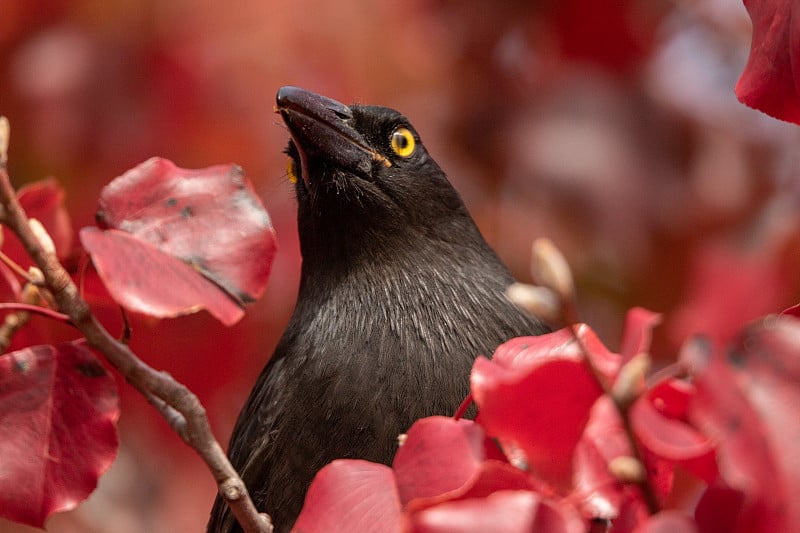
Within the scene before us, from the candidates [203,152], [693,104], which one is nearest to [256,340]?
[203,152]

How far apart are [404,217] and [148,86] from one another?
148 cm

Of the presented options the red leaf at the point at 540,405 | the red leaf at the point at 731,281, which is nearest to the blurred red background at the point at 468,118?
the red leaf at the point at 731,281

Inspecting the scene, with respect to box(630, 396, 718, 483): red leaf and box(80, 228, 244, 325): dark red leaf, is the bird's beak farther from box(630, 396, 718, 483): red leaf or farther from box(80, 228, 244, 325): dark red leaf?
box(630, 396, 718, 483): red leaf

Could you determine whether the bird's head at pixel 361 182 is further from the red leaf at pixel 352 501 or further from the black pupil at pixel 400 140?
the red leaf at pixel 352 501

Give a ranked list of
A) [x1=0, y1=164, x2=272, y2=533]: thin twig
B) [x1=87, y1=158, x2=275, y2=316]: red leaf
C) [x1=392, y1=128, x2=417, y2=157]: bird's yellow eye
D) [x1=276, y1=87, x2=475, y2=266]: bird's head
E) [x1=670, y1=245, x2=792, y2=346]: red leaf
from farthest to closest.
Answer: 1. [x1=392, y1=128, x2=417, y2=157]: bird's yellow eye
2. [x1=276, y1=87, x2=475, y2=266]: bird's head
3. [x1=670, y1=245, x2=792, y2=346]: red leaf
4. [x1=87, y1=158, x2=275, y2=316]: red leaf
5. [x1=0, y1=164, x2=272, y2=533]: thin twig

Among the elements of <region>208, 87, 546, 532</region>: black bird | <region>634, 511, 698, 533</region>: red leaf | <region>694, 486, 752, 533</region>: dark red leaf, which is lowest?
<region>208, 87, 546, 532</region>: black bird

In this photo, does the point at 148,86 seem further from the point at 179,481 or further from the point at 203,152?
the point at 179,481

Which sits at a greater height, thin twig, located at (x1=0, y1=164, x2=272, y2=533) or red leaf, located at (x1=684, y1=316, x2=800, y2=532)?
red leaf, located at (x1=684, y1=316, x2=800, y2=532)

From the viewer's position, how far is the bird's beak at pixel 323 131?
69.6 inches

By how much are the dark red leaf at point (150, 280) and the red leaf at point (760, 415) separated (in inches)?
18.5

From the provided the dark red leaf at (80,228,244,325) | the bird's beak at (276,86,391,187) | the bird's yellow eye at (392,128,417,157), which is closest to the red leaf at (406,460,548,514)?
the dark red leaf at (80,228,244,325)

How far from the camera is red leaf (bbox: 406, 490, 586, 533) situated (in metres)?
0.72

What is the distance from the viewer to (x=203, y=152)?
3.30 metres

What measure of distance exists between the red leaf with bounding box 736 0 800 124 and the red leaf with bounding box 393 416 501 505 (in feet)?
1.45
